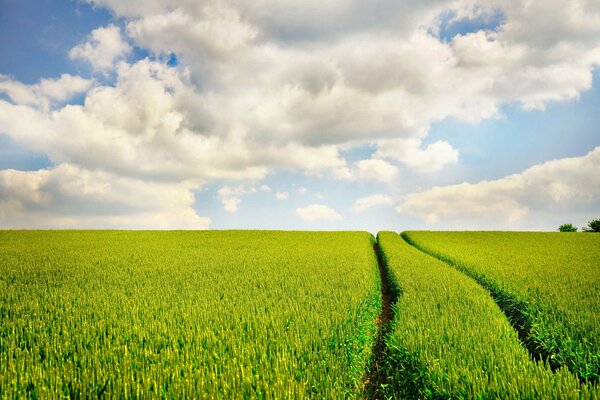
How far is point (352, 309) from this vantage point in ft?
30.7

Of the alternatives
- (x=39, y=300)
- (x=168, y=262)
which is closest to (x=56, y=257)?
(x=168, y=262)

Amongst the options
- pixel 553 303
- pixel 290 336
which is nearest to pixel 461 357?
pixel 290 336

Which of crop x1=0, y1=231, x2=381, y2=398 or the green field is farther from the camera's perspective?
the green field

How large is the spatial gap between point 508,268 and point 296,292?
429 inches

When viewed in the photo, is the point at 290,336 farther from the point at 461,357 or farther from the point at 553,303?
the point at 553,303

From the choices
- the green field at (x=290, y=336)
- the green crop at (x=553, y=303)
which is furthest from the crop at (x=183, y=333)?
the green crop at (x=553, y=303)

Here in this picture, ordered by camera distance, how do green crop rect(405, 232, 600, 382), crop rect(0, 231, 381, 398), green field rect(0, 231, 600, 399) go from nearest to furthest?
crop rect(0, 231, 381, 398)
green field rect(0, 231, 600, 399)
green crop rect(405, 232, 600, 382)

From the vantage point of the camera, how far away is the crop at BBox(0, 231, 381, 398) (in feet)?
16.8

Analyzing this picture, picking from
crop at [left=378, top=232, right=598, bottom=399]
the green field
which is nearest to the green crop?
the green field

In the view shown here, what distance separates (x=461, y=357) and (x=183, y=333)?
5187mm

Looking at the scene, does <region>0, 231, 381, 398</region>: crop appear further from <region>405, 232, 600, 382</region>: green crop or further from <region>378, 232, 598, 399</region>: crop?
<region>405, 232, 600, 382</region>: green crop

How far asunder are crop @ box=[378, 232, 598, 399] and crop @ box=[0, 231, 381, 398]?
3.07ft

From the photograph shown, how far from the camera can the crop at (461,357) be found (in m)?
5.37

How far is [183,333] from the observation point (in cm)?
720
